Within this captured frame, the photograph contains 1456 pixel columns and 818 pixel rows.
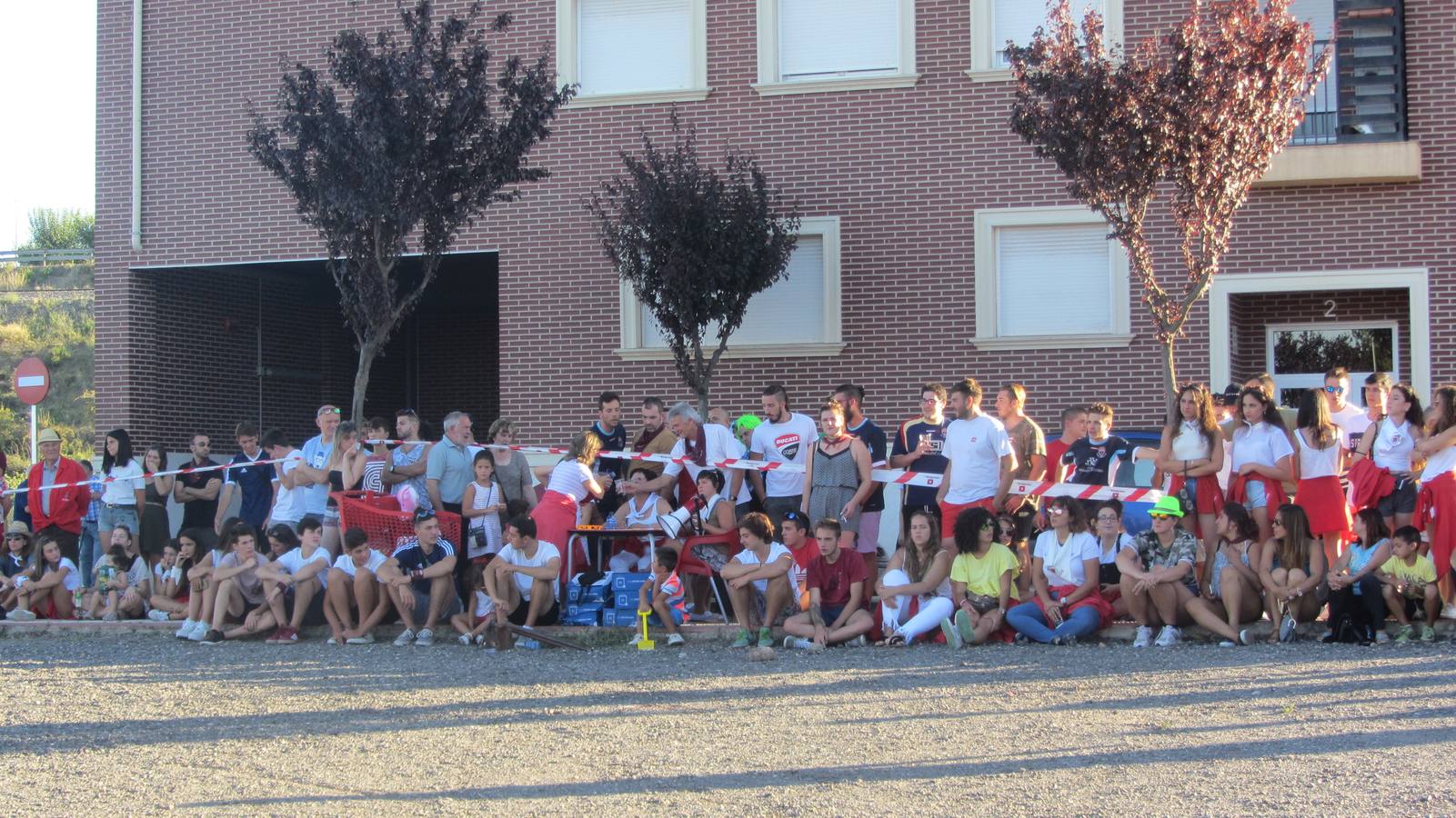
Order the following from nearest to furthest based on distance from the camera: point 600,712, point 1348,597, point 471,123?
point 600,712 → point 1348,597 → point 471,123

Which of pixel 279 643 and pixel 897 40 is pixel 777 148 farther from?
pixel 279 643

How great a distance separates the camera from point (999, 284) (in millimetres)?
17641

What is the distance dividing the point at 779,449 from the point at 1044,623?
2.85 meters

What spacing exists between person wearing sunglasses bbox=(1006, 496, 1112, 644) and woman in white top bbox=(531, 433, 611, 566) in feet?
11.5

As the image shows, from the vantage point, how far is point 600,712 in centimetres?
859

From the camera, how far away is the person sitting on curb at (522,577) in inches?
460

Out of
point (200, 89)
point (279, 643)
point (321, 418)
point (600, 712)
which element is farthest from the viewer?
point (200, 89)

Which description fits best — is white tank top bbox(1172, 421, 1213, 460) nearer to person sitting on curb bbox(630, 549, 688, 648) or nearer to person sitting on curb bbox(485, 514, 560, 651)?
person sitting on curb bbox(630, 549, 688, 648)

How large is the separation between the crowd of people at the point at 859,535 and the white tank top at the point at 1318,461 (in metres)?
0.02

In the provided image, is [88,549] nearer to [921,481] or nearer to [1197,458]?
[921,481]

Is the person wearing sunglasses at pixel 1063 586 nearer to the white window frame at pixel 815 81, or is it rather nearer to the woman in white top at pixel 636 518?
the woman in white top at pixel 636 518

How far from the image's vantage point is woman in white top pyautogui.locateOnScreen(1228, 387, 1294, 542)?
11.2 metres

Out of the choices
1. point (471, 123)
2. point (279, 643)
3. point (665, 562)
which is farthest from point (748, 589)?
point (471, 123)

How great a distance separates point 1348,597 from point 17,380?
14.4 meters
